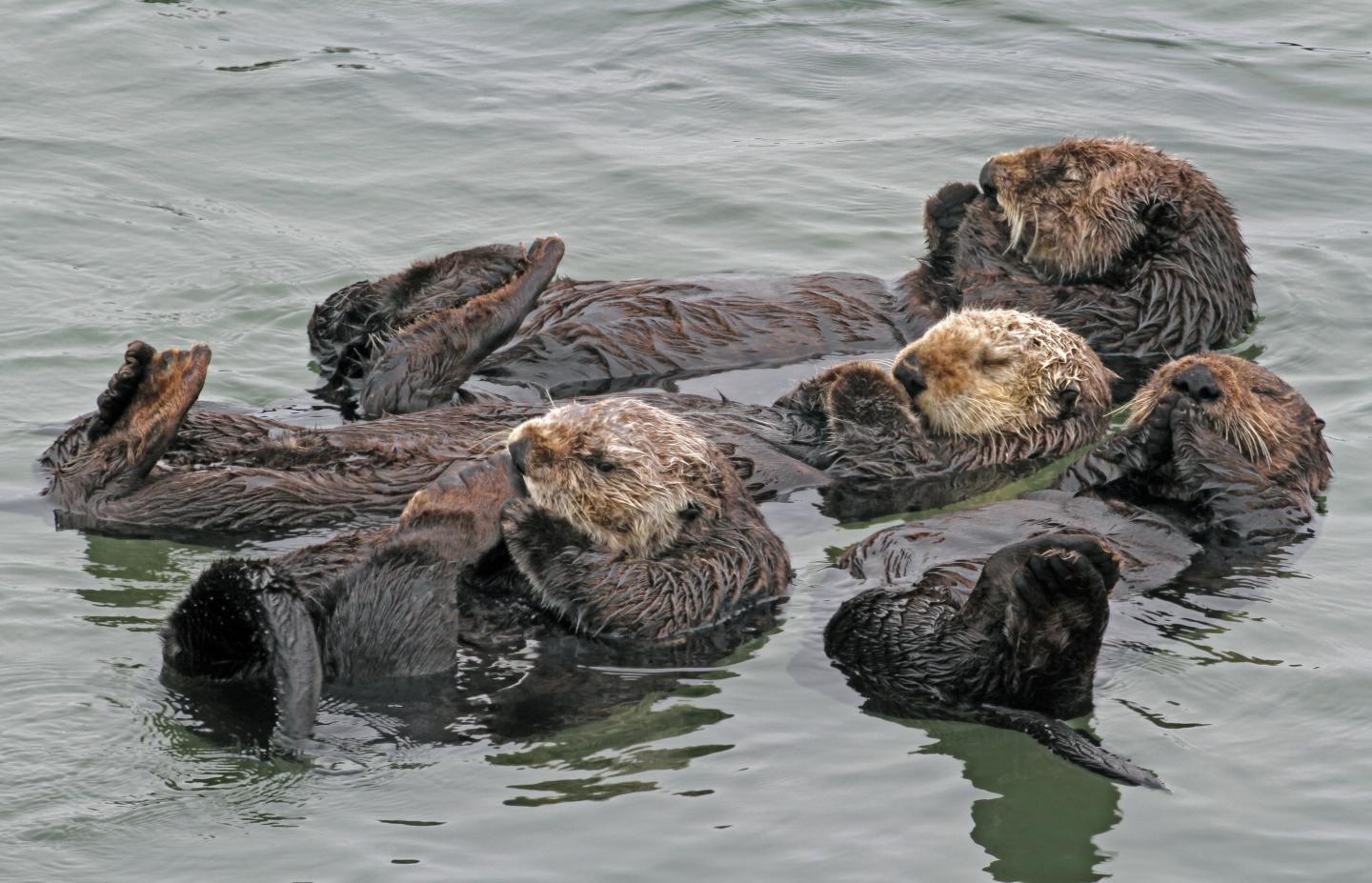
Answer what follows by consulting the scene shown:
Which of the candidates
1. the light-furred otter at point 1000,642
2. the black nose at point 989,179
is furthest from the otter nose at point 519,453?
the black nose at point 989,179

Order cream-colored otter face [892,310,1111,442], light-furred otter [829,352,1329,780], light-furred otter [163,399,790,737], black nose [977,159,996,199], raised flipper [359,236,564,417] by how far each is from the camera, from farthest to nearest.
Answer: black nose [977,159,996,199], cream-colored otter face [892,310,1111,442], raised flipper [359,236,564,417], light-furred otter [829,352,1329,780], light-furred otter [163,399,790,737]

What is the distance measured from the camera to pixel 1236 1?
11.4 meters

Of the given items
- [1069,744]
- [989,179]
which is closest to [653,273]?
[989,179]

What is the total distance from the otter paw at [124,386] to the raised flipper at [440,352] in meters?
0.96

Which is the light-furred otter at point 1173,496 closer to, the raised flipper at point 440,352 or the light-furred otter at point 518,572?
the light-furred otter at point 518,572

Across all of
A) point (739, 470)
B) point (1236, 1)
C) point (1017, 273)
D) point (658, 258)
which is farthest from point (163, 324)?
point (1236, 1)

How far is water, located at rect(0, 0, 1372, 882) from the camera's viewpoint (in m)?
3.92

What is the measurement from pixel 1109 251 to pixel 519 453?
3130 mm

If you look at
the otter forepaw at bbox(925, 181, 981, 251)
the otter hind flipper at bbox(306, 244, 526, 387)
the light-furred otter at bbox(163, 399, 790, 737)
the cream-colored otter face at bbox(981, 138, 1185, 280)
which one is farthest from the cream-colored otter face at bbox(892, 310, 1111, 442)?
the otter hind flipper at bbox(306, 244, 526, 387)

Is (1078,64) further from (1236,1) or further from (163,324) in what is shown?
(163,324)

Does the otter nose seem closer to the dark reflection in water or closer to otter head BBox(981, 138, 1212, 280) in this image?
the dark reflection in water

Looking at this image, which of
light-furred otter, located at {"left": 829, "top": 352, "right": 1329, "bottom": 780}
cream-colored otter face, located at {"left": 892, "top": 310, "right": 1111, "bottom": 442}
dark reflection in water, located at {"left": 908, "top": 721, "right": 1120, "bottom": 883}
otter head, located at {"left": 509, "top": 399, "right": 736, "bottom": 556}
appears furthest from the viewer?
cream-colored otter face, located at {"left": 892, "top": 310, "right": 1111, "bottom": 442}

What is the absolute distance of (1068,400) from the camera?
6176 millimetres

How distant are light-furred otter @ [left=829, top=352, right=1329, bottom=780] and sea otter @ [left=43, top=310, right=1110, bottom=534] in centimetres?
46
